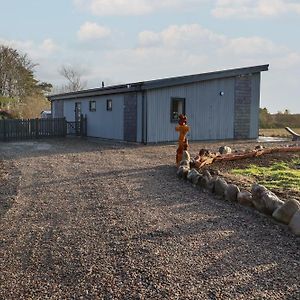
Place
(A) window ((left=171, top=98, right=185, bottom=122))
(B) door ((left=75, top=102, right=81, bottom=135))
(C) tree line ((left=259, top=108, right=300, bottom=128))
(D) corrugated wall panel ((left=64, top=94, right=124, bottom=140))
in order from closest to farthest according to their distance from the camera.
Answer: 1. (A) window ((left=171, top=98, right=185, bottom=122))
2. (D) corrugated wall panel ((left=64, top=94, right=124, bottom=140))
3. (B) door ((left=75, top=102, right=81, bottom=135))
4. (C) tree line ((left=259, top=108, right=300, bottom=128))

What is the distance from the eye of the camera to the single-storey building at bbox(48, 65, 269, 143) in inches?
651

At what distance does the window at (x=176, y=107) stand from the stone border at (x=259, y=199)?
9.47m

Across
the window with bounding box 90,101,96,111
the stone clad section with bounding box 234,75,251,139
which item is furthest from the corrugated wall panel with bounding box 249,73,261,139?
the window with bounding box 90,101,96,111

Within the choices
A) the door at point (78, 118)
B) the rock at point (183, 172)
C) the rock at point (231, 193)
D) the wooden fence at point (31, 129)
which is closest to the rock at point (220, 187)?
the rock at point (231, 193)

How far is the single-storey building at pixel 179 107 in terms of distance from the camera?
16531mm

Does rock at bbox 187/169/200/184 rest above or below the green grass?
above

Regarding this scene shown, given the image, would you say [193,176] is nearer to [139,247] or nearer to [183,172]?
[183,172]

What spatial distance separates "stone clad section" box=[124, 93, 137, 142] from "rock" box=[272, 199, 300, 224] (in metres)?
12.3

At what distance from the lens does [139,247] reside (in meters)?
4.15

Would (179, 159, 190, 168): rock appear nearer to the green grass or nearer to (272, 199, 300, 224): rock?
the green grass

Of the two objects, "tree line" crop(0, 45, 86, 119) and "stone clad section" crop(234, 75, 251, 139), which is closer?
"stone clad section" crop(234, 75, 251, 139)

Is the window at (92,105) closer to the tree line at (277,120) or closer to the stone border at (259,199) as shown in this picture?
the stone border at (259,199)

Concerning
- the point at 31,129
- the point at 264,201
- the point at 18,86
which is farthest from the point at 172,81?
the point at 18,86

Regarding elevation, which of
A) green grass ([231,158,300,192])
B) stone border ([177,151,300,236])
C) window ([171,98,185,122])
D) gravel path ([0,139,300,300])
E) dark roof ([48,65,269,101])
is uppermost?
dark roof ([48,65,269,101])
